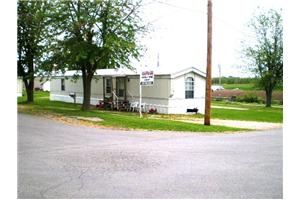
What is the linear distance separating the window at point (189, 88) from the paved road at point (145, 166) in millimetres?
9543

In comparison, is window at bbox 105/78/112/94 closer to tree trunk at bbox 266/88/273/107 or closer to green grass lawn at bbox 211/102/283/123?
green grass lawn at bbox 211/102/283/123

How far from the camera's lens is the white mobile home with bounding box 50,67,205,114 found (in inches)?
818

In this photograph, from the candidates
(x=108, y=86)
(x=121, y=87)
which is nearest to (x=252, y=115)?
(x=121, y=87)

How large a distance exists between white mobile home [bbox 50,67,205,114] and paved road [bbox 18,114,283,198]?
29.2 ft

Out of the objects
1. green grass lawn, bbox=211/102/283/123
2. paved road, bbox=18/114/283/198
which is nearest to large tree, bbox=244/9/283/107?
green grass lawn, bbox=211/102/283/123

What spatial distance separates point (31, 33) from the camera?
16812 mm

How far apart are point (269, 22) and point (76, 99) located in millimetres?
12998

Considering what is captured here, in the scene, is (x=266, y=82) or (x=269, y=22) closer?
(x=266, y=82)

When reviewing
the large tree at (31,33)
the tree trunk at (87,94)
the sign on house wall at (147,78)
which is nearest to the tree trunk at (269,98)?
the sign on house wall at (147,78)

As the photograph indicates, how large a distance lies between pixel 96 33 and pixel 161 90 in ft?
16.6

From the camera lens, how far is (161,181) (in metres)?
6.37

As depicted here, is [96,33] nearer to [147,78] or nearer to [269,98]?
[147,78]
